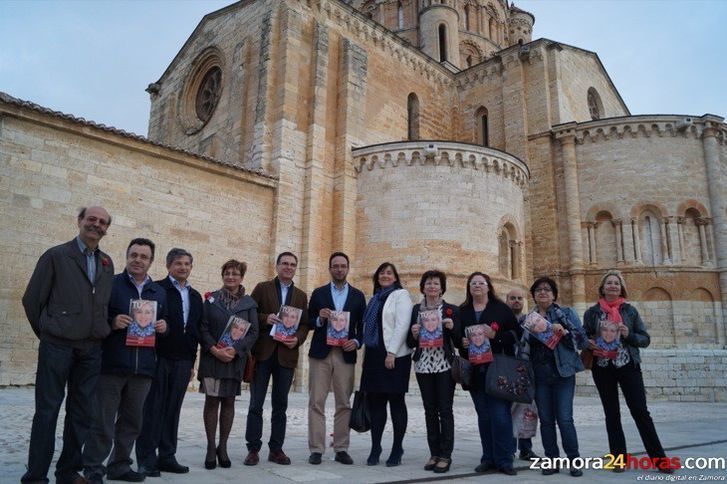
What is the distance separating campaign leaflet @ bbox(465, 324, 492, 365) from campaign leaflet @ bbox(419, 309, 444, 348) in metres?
0.28

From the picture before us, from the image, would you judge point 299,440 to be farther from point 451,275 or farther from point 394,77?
point 394,77

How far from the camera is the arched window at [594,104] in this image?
2439cm

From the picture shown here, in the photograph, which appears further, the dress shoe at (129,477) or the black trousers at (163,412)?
the black trousers at (163,412)

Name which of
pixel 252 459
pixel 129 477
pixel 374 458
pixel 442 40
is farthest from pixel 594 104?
pixel 129 477

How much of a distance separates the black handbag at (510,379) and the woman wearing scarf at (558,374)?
0.12m

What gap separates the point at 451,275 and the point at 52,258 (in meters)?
12.6

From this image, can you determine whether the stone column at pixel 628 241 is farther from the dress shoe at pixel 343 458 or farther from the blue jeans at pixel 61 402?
the blue jeans at pixel 61 402

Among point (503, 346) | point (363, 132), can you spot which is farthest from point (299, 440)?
point (363, 132)

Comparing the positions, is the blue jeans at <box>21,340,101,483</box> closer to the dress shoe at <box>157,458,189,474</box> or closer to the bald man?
the dress shoe at <box>157,458,189,474</box>

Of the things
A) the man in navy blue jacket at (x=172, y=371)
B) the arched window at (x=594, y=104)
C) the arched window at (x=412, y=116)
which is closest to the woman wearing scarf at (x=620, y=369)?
the man in navy blue jacket at (x=172, y=371)

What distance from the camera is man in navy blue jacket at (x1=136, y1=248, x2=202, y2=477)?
4.36 metres

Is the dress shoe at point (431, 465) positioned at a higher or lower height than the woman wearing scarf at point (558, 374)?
lower

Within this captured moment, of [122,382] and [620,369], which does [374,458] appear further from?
[620,369]

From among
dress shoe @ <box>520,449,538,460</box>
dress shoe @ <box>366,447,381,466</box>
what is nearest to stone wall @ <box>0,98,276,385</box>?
dress shoe @ <box>366,447,381,466</box>
